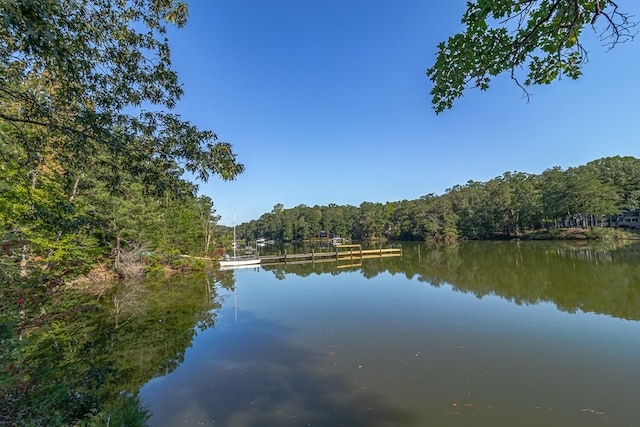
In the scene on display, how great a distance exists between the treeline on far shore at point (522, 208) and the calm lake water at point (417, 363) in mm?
30095

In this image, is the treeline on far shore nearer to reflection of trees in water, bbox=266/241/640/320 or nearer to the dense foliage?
reflection of trees in water, bbox=266/241/640/320

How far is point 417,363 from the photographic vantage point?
17.8ft

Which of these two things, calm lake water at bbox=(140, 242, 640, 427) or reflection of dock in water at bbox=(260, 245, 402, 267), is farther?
reflection of dock in water at bbox=(260, 245, 402, 267)

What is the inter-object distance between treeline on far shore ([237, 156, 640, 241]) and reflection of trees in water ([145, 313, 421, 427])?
133ft

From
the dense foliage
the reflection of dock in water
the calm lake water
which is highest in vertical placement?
the dense foliage

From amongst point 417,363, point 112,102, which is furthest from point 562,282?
point 112,102

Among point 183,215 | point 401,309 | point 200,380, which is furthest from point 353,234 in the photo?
point 200,380

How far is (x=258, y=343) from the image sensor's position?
22.6 ft

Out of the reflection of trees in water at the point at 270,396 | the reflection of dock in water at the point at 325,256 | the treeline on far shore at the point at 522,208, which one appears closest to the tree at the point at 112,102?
the reflection of trees in water at the point at 270,396

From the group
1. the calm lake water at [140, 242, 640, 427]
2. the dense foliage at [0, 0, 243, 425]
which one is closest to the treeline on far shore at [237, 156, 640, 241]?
the calm lake water at [140, 242, 640, 427]

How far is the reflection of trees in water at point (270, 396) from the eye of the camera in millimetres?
3973

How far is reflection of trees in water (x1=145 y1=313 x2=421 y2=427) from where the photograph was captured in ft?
13.0

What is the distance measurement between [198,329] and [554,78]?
28.3 feet

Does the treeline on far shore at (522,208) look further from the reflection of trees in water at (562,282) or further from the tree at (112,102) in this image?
the tree at (112,102)
